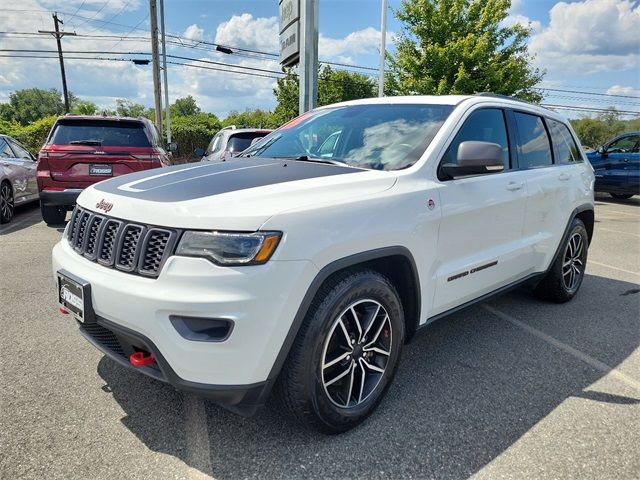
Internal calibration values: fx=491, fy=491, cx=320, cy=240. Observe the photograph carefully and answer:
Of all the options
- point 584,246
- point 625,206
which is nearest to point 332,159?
point 584,246

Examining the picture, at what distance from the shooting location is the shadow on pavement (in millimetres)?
2348

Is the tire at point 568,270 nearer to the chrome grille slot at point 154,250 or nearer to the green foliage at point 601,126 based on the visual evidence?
the chrome grille slot at point 154,250

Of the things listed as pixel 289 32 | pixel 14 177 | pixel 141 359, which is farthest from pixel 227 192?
pixel 289 32

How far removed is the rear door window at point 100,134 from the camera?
721 cm

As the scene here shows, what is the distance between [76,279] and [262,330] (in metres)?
1.04

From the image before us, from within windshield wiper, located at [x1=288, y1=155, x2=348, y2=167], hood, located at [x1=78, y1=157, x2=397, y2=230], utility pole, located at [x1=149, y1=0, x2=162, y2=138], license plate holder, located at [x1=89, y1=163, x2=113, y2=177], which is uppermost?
utility pole, located at [x1=149, y1=0, x2=162, y2=138]

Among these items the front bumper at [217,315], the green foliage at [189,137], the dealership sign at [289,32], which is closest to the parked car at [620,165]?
the dealership sign at [289,32]

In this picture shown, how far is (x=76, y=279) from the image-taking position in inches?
95.7

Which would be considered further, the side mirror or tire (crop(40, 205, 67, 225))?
tire (crop(40, 205, 67, 225))

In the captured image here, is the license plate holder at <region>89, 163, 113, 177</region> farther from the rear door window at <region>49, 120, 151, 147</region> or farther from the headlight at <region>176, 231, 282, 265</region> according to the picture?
the headlight at <region>176, 231, 282, 265</region>

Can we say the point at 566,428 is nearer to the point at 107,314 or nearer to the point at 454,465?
the point at 454,465

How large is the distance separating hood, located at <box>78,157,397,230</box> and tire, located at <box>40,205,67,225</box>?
213 inches

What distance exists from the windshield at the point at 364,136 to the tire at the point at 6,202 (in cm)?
623

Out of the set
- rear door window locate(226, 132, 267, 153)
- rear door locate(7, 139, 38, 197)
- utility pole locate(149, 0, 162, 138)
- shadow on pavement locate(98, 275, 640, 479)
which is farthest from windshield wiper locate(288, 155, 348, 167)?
utility pole locate(149, 0, 162, 138)
